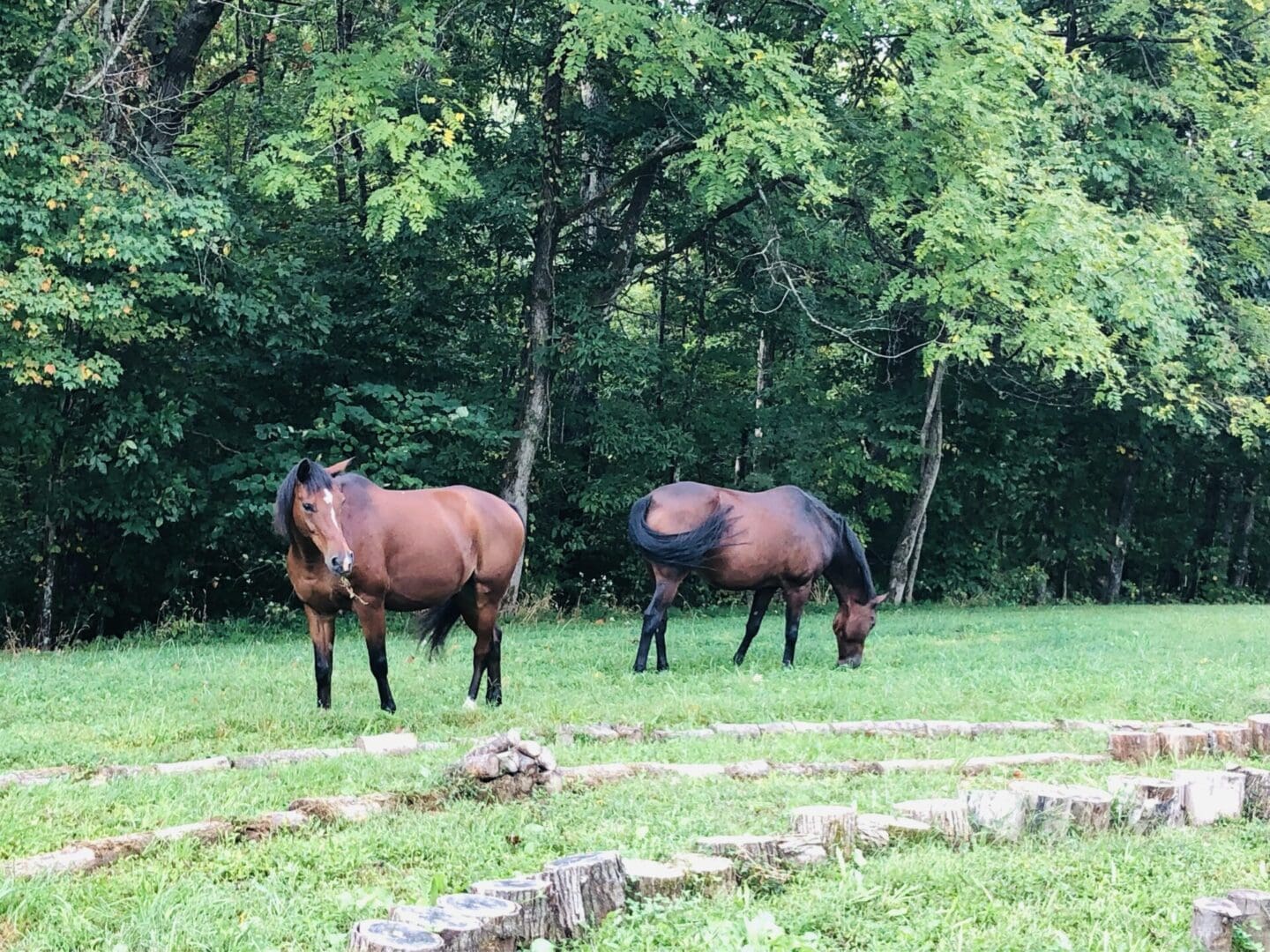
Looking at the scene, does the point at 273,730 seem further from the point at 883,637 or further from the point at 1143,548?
the point at 1143,548

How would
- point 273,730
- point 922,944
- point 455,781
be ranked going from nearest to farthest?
point 922,944, point 455,781, point 273,730

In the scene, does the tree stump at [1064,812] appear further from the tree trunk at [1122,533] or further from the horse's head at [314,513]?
the tree trunk at [1122,533]

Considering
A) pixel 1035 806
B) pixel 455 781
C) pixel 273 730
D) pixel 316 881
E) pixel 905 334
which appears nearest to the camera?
pixel 316 881

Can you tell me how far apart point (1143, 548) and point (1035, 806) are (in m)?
25.0

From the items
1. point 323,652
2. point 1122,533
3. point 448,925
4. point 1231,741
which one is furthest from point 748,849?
point 1122,533

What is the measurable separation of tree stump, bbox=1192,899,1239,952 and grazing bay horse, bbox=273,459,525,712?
5777mm

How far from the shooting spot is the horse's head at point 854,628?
Answer: 483 inches

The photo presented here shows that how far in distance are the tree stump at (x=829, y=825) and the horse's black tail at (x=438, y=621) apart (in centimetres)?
542

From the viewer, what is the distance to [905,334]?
2197cm

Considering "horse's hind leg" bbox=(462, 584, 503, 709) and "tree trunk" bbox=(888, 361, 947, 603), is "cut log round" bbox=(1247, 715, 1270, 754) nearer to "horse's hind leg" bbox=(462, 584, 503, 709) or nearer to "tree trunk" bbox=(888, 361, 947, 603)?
"horse's hind leg" bbox=(462, 584, 503, 709)

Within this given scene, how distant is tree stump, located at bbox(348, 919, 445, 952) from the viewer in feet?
10.9

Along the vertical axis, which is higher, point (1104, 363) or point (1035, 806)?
point (1104, 363)

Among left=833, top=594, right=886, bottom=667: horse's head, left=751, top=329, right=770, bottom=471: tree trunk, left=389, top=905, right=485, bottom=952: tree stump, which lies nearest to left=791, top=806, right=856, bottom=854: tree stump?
left=389, top=905, right=485, bottom=952: tree stump

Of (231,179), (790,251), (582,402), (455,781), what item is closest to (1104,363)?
(790,251)
